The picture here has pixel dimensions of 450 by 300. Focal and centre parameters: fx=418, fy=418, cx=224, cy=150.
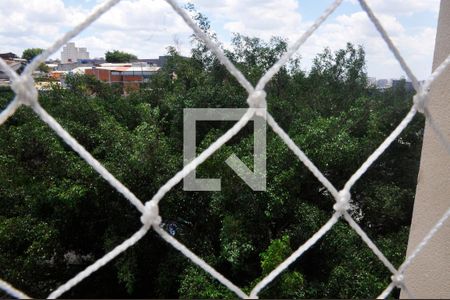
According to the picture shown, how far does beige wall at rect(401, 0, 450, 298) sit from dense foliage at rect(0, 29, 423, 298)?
192cm

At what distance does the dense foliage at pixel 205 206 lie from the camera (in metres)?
2.94

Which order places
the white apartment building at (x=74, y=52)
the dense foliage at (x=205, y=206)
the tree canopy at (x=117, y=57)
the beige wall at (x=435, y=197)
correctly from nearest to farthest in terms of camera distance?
the beige wall at (x=435, y=197) < the dense foliage at (x=205, y=206) < the white apartment building at (x=74, y=52) < the tree canopy at (x=117, y=57)

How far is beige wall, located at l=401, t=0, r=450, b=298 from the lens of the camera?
1.95ft

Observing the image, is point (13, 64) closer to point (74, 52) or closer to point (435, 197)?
point (435, 197)

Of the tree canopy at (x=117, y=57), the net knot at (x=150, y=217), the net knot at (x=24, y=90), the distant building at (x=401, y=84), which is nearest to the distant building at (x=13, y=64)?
the net knot at (x=24, y=90)

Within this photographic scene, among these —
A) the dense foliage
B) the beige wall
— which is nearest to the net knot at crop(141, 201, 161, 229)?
the beige wall

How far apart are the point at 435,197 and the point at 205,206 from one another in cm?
279

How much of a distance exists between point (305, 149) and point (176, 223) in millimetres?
1194

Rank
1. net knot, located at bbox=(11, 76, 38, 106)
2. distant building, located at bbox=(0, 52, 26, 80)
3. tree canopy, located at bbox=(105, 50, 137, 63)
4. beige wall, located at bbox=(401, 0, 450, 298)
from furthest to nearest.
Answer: tree canopy, located at bbox=(105, 50, 137, 63)
distant building, located at bbox=(0, 52, 26, 80)
beige wall, located at bbox=(401, 0, 450, 298)
net knot, located at bbox=(11, 76, 38, 106)

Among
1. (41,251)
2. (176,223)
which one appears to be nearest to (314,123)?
(176,223)

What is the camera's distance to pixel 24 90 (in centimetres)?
31

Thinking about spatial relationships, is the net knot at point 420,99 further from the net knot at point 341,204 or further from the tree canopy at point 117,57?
the tree canopy at point 117,57

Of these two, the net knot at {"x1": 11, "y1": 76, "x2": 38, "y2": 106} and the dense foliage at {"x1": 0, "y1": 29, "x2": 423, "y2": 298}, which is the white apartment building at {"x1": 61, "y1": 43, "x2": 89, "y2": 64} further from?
the net knot at {"x1": 11, "y1": 76, "x2": 38, "y2": 106}

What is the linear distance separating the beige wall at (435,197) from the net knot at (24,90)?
0.54 meters
